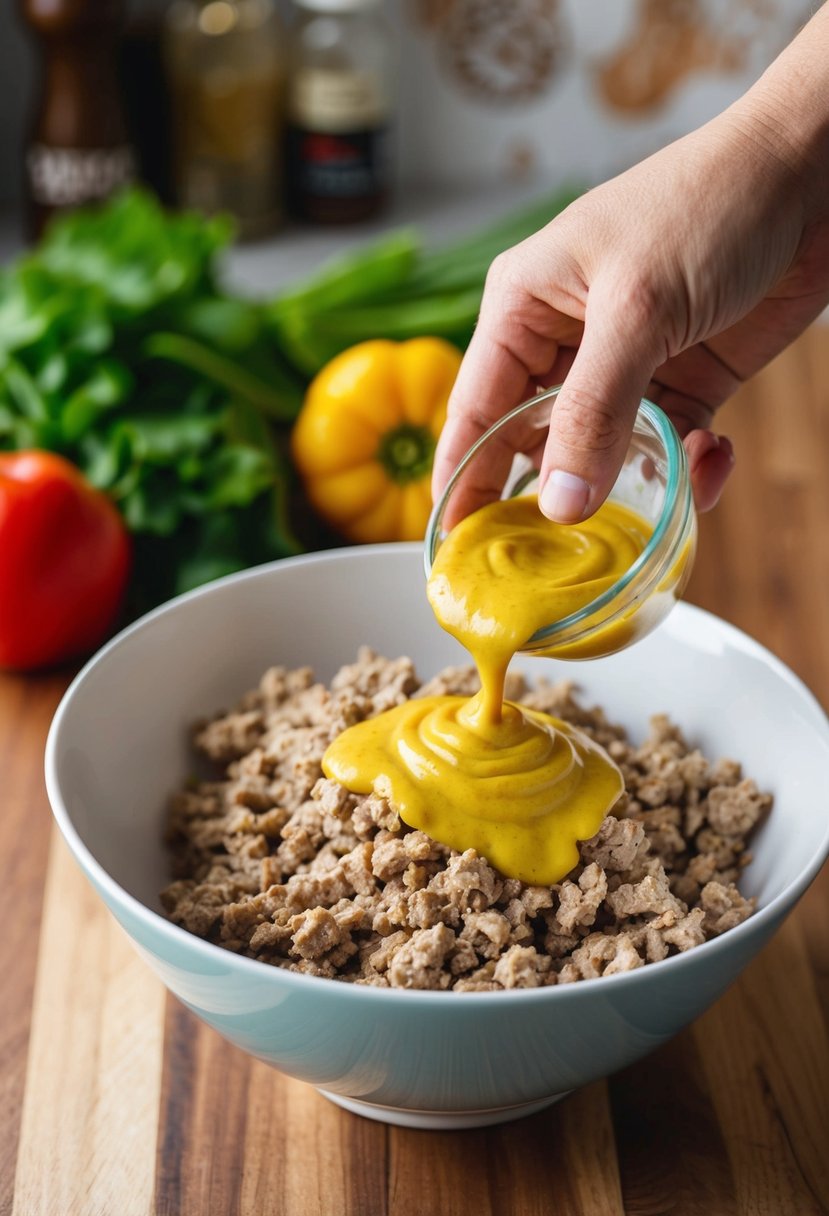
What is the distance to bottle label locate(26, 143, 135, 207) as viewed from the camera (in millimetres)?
2924

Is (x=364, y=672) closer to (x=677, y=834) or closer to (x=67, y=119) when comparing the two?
(x=677, y=834)

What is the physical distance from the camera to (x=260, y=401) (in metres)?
2.27

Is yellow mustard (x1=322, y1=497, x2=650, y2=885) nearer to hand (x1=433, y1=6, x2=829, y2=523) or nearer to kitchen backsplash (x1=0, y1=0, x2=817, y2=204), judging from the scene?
hand (x1=433, y1=6, x2=829, y2=523)

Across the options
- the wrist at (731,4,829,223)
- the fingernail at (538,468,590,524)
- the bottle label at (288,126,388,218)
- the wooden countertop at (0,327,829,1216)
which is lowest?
the wooden countertop at (0,327,829,1216)

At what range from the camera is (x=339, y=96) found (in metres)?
3.08

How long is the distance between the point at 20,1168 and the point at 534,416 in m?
0.94

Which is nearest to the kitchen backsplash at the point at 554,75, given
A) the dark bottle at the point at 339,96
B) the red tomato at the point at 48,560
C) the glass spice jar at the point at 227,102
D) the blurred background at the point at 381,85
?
the blurred background at the point at 381,85

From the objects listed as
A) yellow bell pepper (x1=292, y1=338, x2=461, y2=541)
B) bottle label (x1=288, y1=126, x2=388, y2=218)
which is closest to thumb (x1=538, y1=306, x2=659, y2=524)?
yellow bell pepper (x1=292, y1=338, x2=461, y2=541)

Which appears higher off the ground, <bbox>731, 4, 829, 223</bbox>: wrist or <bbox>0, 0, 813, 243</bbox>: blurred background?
<bbox>731, 4, 829, 223</bbox>: wrist

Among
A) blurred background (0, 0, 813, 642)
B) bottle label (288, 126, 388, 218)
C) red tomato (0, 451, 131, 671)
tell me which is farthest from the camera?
bottle label (288, 126, 388, 218)

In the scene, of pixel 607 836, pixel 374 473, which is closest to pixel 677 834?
pixel 607 836

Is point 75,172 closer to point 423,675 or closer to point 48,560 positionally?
point 48,560

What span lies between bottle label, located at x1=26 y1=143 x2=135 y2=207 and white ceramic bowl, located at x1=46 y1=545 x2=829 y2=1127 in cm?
160

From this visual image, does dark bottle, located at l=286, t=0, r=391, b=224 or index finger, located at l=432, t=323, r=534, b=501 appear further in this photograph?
dark bottle, located at l=286, t=0, r=391, b=224
